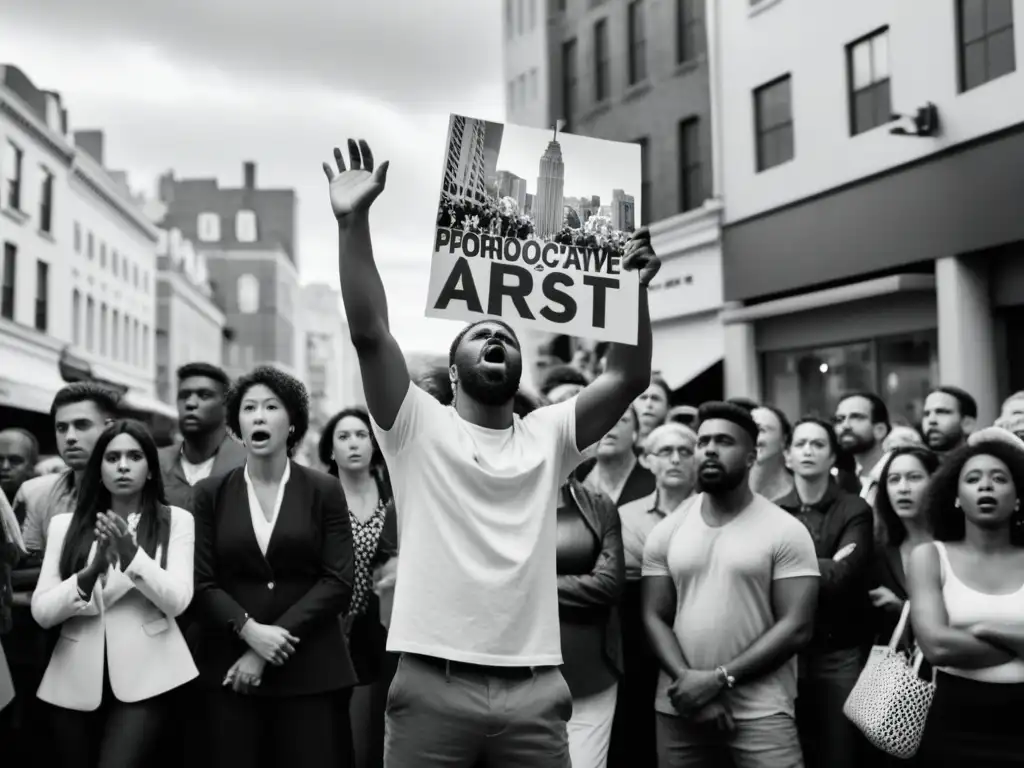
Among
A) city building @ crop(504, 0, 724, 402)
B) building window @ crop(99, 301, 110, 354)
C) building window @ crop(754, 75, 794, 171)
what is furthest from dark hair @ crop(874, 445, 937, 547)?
building window @ crop(99, 301, 110, 354)

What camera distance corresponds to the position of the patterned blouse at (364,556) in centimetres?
652

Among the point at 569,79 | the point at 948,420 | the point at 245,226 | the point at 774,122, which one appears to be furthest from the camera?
the point at 245,226

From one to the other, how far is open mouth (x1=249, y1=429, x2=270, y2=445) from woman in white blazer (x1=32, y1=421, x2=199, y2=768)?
48 centimetres

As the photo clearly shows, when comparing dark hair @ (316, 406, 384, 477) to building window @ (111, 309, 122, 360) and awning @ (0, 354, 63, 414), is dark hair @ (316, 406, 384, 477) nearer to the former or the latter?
awning @ (0, 354, 63, 414)

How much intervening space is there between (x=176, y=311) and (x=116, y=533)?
54.8m

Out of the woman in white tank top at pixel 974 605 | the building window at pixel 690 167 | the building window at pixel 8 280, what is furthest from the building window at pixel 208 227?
the woman in white tank top at pixel 974 605

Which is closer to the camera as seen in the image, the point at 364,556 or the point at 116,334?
the point at 364,556

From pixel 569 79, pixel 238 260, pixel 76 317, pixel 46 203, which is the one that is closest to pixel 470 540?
pixel 569 79

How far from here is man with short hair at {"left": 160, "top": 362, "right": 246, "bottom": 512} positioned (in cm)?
682

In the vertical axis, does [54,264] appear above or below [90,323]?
above

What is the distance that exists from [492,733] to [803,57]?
15375 millimetres

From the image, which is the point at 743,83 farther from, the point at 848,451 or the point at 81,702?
the point at 81,702

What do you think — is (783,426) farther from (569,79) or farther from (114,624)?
(569,79)

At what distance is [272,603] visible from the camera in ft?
16.8
